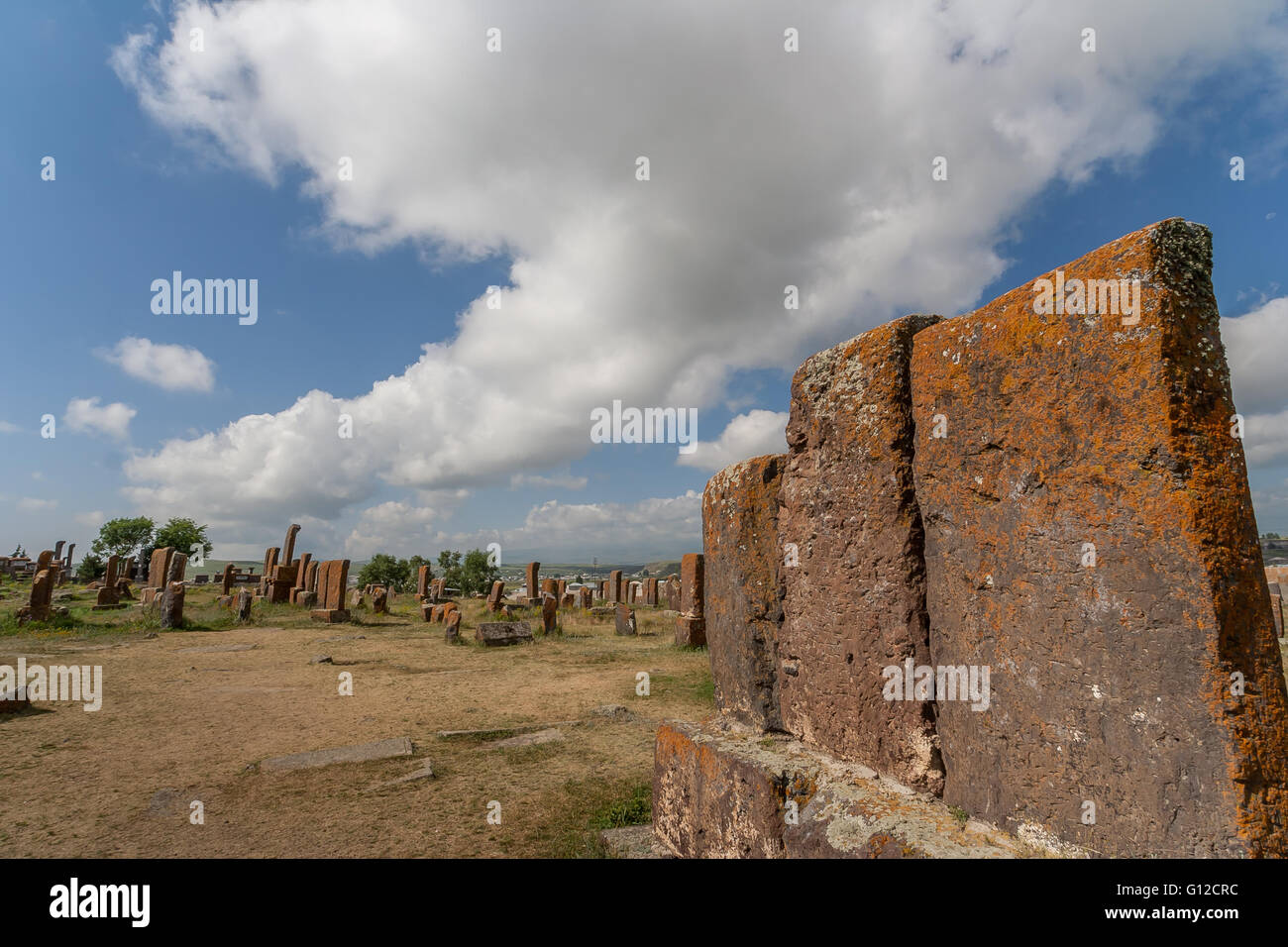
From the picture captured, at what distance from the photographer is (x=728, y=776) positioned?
288 cm

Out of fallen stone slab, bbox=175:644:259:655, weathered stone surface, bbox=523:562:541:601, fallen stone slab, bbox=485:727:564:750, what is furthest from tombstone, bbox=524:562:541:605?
fallen stone slab, bbox=485:727:564:750

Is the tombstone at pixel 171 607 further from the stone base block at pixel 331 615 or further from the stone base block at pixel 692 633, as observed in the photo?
the stone base block at pixel 692 633

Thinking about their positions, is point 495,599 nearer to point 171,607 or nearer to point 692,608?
point 171,607

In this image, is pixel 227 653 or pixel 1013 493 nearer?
pixel 1013 493

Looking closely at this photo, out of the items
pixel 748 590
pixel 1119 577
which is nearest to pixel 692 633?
pixel 748 590

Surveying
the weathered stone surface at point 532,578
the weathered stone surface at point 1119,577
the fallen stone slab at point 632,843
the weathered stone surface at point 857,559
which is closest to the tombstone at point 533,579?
the weathered stone surface at point 532,578

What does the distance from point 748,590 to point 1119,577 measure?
5.64 ft

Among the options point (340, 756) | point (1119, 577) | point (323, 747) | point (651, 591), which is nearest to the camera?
point (1119, 577)

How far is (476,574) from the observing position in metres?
42.9

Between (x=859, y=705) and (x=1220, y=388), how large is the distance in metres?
1.65

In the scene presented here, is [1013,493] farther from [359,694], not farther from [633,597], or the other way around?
[633,597]

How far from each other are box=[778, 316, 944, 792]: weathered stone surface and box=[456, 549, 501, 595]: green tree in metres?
40.4

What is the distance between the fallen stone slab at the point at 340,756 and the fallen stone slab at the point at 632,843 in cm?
345
